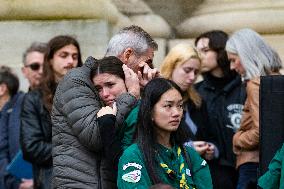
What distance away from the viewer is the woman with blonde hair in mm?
9383

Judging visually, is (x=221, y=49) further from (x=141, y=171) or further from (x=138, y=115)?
(x=141, y=171)

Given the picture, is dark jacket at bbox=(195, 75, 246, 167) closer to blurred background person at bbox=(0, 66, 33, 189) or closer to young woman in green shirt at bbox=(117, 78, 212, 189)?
blurred background person at bbox=(0, 66, 33, 189)

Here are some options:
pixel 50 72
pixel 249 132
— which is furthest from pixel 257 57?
Result: pixel 50 72

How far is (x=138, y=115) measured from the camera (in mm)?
7336

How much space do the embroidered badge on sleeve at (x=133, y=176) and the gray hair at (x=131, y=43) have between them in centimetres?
79

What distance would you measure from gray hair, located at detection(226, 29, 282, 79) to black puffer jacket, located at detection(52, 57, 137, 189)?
1.61 metres

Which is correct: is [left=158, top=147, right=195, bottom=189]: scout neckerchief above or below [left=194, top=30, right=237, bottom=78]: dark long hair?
below

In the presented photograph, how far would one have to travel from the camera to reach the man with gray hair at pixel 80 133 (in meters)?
7.38

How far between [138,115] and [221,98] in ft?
7.55

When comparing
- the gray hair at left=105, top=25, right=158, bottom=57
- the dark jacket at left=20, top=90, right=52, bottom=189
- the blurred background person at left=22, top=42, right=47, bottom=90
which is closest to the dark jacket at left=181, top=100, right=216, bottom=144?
the dark jacket at left=20, top=90, right=52, bottom=189

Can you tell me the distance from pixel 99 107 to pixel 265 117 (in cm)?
104

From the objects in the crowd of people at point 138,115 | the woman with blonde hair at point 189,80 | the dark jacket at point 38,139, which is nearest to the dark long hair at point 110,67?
the crowd of people at point 138,115

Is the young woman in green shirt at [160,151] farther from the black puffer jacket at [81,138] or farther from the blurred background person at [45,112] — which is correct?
the blurred background person at [45,112]

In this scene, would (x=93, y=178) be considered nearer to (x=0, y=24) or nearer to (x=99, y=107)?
(x=99, y=107)
